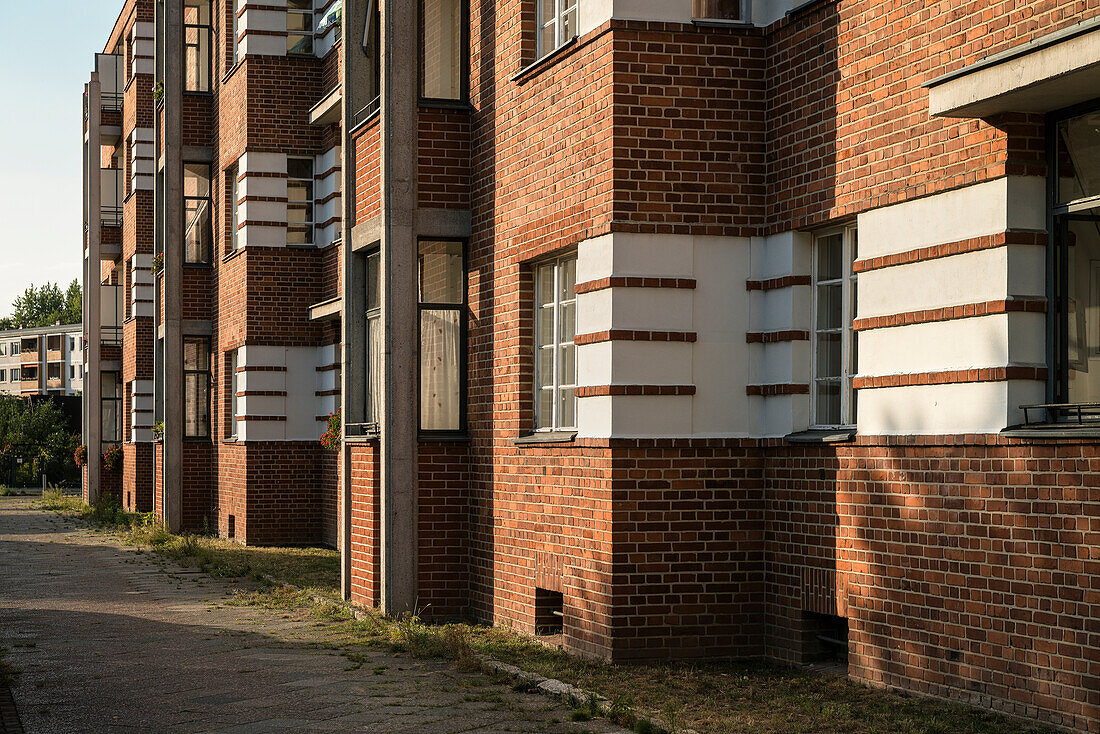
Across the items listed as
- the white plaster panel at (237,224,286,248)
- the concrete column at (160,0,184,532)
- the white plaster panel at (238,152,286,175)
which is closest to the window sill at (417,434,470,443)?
the white plaster panel at (237,224,286,248)

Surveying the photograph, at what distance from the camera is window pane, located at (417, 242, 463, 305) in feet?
Result: 44.9

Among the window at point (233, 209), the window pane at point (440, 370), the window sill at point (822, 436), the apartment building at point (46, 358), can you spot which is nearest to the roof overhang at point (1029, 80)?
the window sill at point (822, 436)

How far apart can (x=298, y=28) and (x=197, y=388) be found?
7844 mm

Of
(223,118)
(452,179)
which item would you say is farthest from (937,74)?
(223,118)

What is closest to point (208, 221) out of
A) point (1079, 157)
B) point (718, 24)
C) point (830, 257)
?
point (718, 24)

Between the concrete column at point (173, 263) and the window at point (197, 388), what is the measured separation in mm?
718

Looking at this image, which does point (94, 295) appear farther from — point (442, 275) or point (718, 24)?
point (718, 24)

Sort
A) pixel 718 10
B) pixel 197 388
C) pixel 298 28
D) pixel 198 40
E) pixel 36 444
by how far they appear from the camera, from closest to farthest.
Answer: pixel 718 10 → pixel 298 28 → pixel 198 40 → pixel 197 388 → pixel 36 444

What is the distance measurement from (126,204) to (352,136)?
21775 millimetres

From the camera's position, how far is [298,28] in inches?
915

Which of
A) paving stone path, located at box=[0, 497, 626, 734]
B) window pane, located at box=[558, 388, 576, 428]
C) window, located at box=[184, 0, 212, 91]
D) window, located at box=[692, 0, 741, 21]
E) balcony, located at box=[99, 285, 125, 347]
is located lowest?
paving stone path, located at box=[0, 497, 626, 734]

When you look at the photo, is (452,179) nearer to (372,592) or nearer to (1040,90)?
(372,592)

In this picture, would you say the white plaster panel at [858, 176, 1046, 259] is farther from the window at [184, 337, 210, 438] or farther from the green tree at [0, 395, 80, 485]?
the green tree at [0, 395, 80, 485]

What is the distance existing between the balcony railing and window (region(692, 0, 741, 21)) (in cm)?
2974
